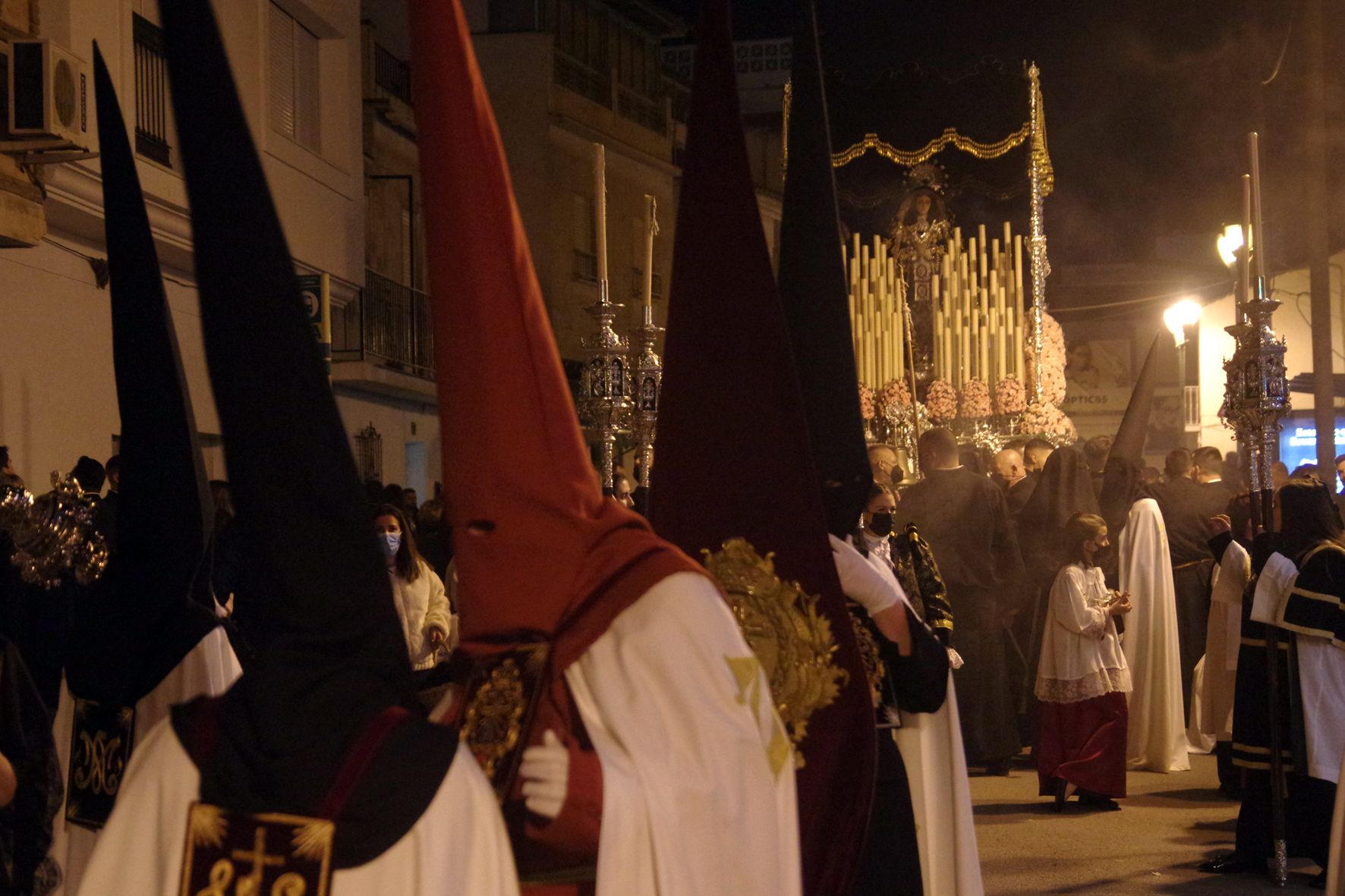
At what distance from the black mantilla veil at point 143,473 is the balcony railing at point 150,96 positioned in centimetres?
900

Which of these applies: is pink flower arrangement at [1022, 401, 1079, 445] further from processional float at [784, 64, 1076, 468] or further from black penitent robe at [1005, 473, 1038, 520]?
black penitent robe at [1005, 473, 1038, 520]

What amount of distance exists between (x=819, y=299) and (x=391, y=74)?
59.2 ft

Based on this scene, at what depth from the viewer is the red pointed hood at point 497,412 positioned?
8.34ft

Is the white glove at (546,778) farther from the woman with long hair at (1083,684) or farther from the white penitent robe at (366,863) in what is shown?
the woman with long hair at (1083,684)

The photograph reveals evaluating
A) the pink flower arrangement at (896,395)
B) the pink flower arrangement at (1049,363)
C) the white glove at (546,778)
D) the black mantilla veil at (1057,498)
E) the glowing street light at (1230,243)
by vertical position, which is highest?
the glowing street light at (1230,243)

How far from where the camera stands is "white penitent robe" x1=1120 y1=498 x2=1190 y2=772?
1019 cm

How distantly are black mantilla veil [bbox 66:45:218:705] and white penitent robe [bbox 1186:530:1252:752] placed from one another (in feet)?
19.8

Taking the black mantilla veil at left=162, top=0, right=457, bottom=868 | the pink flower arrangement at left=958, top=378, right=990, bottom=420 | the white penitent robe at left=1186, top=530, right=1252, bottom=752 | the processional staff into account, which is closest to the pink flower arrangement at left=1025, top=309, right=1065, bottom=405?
the pink flower arrangement at left=958, top=378, right=990, bottom=420

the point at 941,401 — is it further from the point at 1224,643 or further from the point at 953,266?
the point at 1224,643

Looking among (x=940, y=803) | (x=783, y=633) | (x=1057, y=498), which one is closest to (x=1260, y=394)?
(x=1057, y=498)

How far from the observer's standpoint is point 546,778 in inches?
98.0

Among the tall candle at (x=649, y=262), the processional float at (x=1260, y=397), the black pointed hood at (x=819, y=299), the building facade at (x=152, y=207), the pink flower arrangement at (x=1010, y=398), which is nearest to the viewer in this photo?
the black pointed hood at (x=819, y=299)

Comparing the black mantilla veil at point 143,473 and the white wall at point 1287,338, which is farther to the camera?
the white wall at point 1287,338

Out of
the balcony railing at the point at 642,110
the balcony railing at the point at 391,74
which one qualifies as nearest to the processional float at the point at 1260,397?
the balcony railing at the point at 391,74
